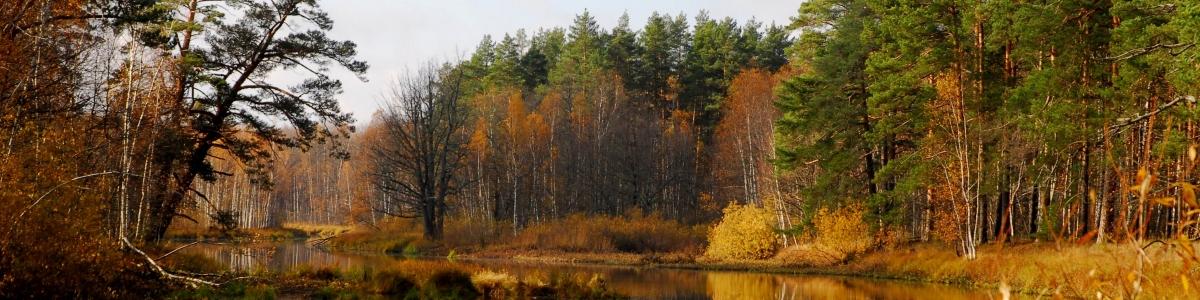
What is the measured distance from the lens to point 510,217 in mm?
47781

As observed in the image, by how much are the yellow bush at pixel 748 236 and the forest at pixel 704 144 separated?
0.28ft

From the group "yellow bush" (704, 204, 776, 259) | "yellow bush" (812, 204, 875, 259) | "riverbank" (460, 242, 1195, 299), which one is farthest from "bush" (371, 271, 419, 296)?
"yellow bush" (704, 204, 776, 259)

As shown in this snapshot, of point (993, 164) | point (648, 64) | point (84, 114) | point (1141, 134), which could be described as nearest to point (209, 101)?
point (84, 114)

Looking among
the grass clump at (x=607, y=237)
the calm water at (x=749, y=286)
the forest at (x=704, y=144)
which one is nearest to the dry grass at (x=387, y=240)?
the forest at (x=704, y=144)

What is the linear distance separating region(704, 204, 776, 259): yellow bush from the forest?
86mm

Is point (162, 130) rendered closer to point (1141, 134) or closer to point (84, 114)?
point (84, 114)

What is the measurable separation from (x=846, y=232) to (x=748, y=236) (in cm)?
442

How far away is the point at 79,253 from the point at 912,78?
22.8 meters

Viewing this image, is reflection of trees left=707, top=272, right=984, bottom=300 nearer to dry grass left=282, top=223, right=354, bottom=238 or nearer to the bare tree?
the bare tree

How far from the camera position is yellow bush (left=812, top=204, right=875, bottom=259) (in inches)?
1155

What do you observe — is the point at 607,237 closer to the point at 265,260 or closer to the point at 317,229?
the point at 265,260

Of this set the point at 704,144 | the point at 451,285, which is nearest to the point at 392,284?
the point at 451,285

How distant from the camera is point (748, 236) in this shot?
32781 mm

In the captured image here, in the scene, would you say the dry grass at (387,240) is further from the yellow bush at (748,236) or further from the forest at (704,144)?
the yellow bush at (748,236)
